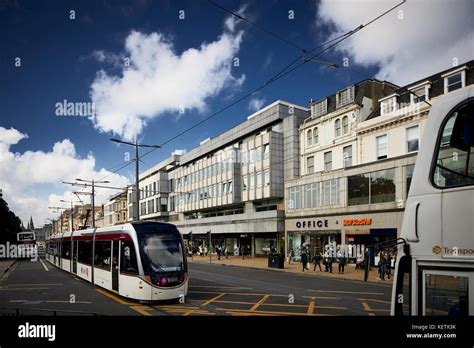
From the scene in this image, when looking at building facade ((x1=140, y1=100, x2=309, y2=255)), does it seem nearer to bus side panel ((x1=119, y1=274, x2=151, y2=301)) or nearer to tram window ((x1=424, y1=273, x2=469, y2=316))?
bus side panel ((x1=119, y1=274, x2=151, y2=301))

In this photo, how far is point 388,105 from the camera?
28359 millimetres

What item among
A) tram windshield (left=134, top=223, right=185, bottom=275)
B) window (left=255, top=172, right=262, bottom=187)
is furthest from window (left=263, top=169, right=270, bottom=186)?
tram windshield (left=134, top=223, right=185, bottom=275)

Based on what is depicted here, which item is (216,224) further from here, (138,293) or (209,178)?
(138,293)

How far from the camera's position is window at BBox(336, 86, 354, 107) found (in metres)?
31.6

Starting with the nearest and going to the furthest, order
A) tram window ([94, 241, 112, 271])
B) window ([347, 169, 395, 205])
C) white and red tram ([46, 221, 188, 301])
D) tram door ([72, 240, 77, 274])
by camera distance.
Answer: white and red tram ([46, 221, 188, 301]) → tram window ([94, 241, 112, 271]) → tram door ([72, 240, 77, 274]) → window ([347, 169, 395, 205])

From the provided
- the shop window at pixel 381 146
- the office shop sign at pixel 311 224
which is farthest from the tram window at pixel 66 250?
the shop window at pixel 381 146

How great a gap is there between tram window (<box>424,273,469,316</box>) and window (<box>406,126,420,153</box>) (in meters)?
24.1

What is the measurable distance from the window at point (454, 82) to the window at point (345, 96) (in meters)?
8.40

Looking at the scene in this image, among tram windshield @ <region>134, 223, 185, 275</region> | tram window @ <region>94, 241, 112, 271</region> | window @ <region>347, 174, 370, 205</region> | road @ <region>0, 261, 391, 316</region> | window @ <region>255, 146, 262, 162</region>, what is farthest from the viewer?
window @ <region>255, 146, 262, 162</region>

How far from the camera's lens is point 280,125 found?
41.1 m

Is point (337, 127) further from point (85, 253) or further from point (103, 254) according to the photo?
point (103, 254)
